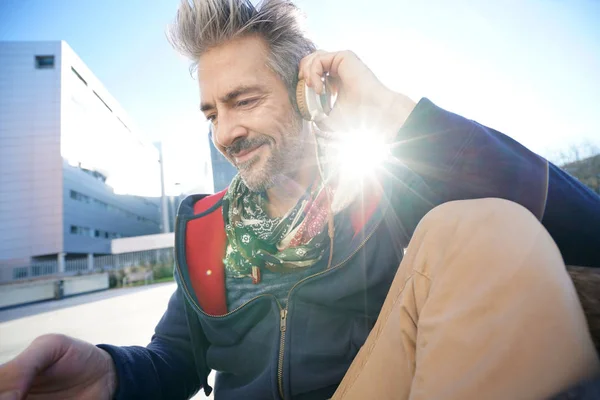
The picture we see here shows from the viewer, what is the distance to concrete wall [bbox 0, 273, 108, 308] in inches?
674

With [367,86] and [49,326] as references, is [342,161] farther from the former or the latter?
[49,326]

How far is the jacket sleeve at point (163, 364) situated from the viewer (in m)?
1.40

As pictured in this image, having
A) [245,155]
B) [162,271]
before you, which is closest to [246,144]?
[245,155]

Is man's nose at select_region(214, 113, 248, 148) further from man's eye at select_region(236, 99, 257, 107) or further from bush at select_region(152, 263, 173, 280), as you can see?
bush at select_region(152, 263, 173, 280)

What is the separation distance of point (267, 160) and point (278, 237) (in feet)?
1.55

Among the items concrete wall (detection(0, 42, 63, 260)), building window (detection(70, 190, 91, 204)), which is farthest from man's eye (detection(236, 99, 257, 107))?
A: building window (detection(70, 190, 91, 204))

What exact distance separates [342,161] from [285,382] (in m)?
1.17

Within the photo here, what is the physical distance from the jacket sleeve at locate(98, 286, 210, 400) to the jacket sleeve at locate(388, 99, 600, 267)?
1411 millimetres

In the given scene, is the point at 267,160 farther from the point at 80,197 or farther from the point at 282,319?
the point at 80,197

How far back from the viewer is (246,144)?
2.00m

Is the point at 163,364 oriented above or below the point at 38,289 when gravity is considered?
above

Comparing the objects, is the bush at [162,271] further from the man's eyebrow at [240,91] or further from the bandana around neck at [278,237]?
the man's eyebrow at [240,91]

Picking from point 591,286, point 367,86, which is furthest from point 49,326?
point 591,286

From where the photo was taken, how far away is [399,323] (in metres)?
0.83
